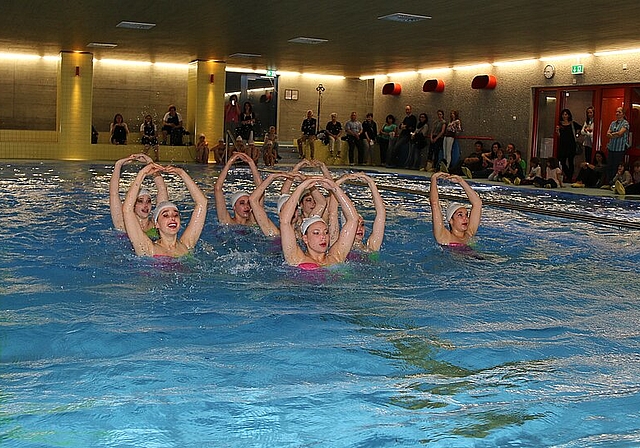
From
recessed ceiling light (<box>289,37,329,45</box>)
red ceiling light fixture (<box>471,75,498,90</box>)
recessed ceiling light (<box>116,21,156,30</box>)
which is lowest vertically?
red ceiling light fixture (<box>471,75,498,90</box>)

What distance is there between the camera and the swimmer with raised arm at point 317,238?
6.77 meters

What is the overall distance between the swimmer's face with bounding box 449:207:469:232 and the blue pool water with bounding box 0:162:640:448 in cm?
37

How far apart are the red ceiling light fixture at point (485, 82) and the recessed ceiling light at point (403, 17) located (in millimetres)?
8355

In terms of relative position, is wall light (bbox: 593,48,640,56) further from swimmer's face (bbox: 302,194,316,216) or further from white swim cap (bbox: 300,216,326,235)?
white swim cap (bbox: 300,216,326,235)

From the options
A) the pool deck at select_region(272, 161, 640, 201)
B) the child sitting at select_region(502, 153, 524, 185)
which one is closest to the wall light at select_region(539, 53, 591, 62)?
the child sitting at select_region(502, 153, 524, 185)

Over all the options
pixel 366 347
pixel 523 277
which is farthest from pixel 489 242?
pixel 366 347

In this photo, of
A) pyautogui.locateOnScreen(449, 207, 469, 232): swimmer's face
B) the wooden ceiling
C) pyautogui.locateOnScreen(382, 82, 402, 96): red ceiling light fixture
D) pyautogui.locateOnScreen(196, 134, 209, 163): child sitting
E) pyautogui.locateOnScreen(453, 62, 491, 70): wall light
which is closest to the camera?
pyautogui.locateOnScreen(449, 207, 469, 232): swimmer's face

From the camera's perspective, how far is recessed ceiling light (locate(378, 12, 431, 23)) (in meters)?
14.1

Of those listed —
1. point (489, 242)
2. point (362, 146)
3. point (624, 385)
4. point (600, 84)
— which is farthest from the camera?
point (362, 146)

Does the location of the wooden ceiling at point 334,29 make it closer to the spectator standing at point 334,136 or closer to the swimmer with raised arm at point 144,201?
the spectator standing at point 334,136

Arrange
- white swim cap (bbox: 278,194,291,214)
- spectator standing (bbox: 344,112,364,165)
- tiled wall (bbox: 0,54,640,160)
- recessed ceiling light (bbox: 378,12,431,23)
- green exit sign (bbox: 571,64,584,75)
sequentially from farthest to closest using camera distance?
1. spectator standing (bbox: 344,112,364,165)
2. tiled wall (bbox: 0,54,640,160)
3. green exit sign (bbox: 571,64,584,75)
4. recessed ceiling light (bbox: 378,12,431,23)
5. white swim cap (bbox: 278,194,291,214)

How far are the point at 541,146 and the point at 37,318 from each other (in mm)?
18059

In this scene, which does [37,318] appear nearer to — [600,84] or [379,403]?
[379,403]

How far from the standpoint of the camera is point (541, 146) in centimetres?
2172
